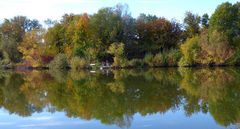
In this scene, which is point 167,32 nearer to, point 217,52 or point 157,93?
point 217,52

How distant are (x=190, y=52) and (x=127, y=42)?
10.6 metres

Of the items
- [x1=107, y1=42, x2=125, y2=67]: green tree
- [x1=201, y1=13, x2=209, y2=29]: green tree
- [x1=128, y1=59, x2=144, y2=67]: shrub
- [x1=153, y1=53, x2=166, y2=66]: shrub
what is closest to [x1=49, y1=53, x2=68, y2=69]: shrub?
[x1=107, y1=42, x2=125, y2=67]: green tree

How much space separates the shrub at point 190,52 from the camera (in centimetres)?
5125

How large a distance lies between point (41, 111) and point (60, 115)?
1.63 meters

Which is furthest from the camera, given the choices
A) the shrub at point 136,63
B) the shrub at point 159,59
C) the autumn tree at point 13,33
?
the autumn tree at point 13,33

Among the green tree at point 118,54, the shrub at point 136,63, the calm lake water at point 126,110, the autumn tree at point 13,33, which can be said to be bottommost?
the calm lake water at point 126,110

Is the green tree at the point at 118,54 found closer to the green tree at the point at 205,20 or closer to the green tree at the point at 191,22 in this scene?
the green tree at the point at 191,22

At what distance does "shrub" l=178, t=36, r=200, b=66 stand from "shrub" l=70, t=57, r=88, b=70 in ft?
41.6

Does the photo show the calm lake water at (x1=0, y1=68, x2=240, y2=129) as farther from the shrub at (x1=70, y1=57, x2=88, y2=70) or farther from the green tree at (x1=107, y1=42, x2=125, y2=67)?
the shrub at (x1=70, y1=57, x2=88, y2=70)

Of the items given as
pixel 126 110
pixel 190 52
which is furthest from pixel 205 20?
pixel 126 110

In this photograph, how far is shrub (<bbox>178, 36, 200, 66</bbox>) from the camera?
5125cm

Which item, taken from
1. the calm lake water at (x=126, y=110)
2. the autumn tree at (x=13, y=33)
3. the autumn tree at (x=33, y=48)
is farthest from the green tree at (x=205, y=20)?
the calm lake water at (x=126, y=110)

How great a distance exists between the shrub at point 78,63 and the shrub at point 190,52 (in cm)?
1267

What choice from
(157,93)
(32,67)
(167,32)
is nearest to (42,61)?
(32,67)
